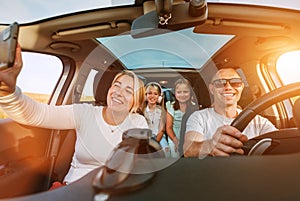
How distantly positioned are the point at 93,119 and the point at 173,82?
110cm

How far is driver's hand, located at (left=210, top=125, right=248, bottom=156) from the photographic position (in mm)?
952

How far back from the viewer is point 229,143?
3.20ft

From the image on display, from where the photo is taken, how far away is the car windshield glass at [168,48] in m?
1.65

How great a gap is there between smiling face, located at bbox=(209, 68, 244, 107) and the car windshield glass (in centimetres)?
17

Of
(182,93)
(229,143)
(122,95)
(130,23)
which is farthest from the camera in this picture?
(182,93)

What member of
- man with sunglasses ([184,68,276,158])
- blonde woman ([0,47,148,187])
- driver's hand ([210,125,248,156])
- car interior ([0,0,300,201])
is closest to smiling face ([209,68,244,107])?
man with sunglasses ([184,68,276,158])

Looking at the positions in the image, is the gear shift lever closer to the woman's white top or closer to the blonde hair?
the woman's white top

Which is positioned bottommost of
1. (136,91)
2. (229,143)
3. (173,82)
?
(229,143)

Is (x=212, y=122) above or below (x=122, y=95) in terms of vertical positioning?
below

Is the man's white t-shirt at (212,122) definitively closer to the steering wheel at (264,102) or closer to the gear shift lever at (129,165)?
the steering wheel at (264,102)

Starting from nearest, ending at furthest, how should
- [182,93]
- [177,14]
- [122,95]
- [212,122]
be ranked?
1. [177,14]
2. [212,122]
3. [122,95]
4. [182,93]

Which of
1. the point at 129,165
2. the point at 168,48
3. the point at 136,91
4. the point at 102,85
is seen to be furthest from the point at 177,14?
the point at 102,85

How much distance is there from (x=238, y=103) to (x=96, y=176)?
62.7 inches

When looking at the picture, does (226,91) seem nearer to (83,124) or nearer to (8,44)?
(83,124)
